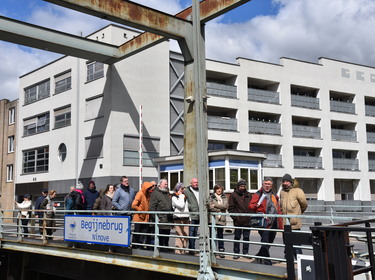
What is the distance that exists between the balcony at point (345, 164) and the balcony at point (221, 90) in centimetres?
1140

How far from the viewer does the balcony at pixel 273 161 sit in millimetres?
33406

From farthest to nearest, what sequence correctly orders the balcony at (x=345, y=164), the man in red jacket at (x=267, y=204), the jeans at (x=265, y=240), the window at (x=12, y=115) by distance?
the balcony at (x=345, y=164), the window at (x=12, y=115), the man in red jacket at (x=267, y=204), the jeans at (x=265, y=240)

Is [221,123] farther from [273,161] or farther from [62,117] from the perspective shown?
[62,117]

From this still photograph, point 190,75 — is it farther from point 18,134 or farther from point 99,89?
point 18,134

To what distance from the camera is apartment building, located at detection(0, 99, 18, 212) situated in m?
35.5

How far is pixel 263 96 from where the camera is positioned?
112 ft

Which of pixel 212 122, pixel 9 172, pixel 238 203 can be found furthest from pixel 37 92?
pixel 238 203

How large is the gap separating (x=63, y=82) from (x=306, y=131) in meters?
19.8

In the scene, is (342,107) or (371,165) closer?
(342,107)

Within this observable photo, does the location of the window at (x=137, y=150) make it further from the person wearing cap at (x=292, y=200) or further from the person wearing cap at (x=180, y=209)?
the person wearing cap at (x=292, y=200)

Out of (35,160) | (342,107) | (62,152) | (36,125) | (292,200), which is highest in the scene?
(342,107)

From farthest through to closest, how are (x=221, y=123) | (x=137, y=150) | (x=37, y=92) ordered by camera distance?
(x=37, y=92) → (x=221, y=123) → (x=137, y=150)

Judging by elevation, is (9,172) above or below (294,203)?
above

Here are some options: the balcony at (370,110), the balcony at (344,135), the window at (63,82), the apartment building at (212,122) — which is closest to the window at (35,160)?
the apartment building at (212,122)
